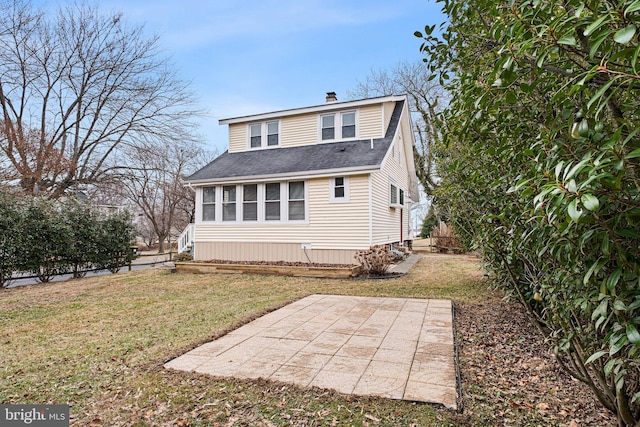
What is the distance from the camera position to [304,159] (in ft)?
40.2

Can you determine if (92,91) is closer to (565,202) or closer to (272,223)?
(272,223)

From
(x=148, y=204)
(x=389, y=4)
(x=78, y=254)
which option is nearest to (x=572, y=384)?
(x=389, y=4)

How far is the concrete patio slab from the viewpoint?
304 centimetres

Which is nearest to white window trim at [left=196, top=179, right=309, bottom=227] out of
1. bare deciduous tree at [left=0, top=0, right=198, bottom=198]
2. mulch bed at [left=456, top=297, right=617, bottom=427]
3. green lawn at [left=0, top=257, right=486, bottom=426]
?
green lawn at [left=0, top=257, right=486, bottom=426]

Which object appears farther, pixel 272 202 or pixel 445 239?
pixel 445 239

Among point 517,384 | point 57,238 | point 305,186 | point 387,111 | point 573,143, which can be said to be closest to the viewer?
point 573,143

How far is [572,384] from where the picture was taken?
121 inches

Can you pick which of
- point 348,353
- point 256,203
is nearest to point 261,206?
point 256,203

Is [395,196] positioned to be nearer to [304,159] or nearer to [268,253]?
[304,159]

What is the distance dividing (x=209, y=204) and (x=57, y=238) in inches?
183

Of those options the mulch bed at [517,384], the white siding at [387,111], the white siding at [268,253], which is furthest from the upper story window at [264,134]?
the mulch bed at [517,384]

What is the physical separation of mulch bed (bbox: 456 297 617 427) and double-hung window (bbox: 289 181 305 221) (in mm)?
7461

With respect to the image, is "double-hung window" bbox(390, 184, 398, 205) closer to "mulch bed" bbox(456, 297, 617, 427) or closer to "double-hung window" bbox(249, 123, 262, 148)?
"double-hung window" bbox(249, 123, 262, 148)

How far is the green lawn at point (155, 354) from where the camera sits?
2.60 metres
